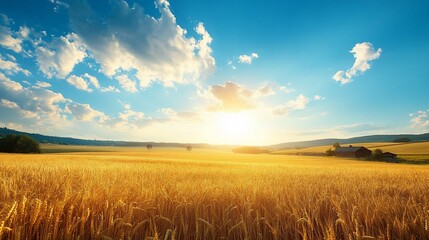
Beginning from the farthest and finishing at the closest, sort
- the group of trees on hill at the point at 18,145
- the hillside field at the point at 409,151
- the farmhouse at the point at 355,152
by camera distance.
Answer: the farmhouse at the point at 355,152, the group of trees on hill at the point at 18,145, the hillside field at the point at 409,151

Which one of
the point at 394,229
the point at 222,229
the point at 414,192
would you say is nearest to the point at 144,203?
the point at 222,229

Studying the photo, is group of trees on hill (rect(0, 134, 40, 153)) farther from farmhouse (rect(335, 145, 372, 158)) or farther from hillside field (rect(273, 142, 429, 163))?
farmhouse (rect(335, 145, 372, 158))

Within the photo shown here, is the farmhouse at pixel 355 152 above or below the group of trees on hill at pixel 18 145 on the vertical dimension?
below

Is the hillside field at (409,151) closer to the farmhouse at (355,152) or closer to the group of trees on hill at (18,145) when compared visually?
the farmhouse at (355,152)

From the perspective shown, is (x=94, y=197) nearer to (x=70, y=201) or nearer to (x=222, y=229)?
(x=70, y=201)

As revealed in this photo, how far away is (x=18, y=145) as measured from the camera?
7769 centimetres

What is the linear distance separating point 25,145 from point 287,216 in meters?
98.4

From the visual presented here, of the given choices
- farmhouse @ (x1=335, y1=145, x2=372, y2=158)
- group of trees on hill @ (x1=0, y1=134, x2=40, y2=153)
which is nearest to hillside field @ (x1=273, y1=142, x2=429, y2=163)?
farmhouse @ (x1=335, y1=145, x2=372, y2=158)

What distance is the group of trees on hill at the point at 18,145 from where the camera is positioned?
3054 inches

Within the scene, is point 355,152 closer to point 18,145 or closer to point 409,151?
point 409,151

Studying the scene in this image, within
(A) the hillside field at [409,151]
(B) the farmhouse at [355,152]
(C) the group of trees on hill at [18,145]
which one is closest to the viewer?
(A) the hillside field at [409,151]

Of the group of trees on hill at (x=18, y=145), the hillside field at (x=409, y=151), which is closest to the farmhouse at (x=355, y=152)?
the hillside field at (x=409, y=151)

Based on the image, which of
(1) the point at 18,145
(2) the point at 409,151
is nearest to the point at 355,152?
(2) the point at 409,151

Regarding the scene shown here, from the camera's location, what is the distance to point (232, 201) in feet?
11.2
